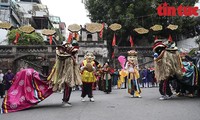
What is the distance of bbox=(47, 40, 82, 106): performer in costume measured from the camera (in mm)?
8195

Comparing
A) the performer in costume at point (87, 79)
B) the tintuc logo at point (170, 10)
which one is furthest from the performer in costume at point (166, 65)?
the tintuc logo at point (170, 10)

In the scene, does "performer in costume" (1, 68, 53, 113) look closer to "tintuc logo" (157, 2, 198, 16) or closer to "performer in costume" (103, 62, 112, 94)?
"performer in costume" (103, 62, 112, 94)

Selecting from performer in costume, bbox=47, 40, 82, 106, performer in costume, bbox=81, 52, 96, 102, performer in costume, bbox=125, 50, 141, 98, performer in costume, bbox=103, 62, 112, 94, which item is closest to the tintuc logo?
performer in costume, bbox=103, 62, 112, 94

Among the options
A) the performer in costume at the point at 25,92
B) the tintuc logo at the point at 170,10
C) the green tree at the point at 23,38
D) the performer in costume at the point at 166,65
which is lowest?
the performer in costume at the point at 25,92

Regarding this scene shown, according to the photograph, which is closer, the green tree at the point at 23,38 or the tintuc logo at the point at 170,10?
the tintuc logo at the point at 170,10

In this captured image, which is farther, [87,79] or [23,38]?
[23,38]

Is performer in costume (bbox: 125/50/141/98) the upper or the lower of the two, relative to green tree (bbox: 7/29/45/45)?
lower

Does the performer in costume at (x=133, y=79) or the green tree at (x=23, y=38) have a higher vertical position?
the green tree at (x=23, y=38)

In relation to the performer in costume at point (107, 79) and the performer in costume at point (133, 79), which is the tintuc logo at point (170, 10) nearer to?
the performer in costume at point (107, 79)

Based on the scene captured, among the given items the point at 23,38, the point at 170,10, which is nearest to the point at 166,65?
the point at 170,10

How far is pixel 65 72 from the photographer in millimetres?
8344

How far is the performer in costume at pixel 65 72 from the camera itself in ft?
26.9

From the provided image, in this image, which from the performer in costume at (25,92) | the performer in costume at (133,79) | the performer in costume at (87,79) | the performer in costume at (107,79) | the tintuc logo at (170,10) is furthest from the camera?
the tintuc logo at (170,10)

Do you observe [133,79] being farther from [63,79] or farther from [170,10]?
[170,10]
